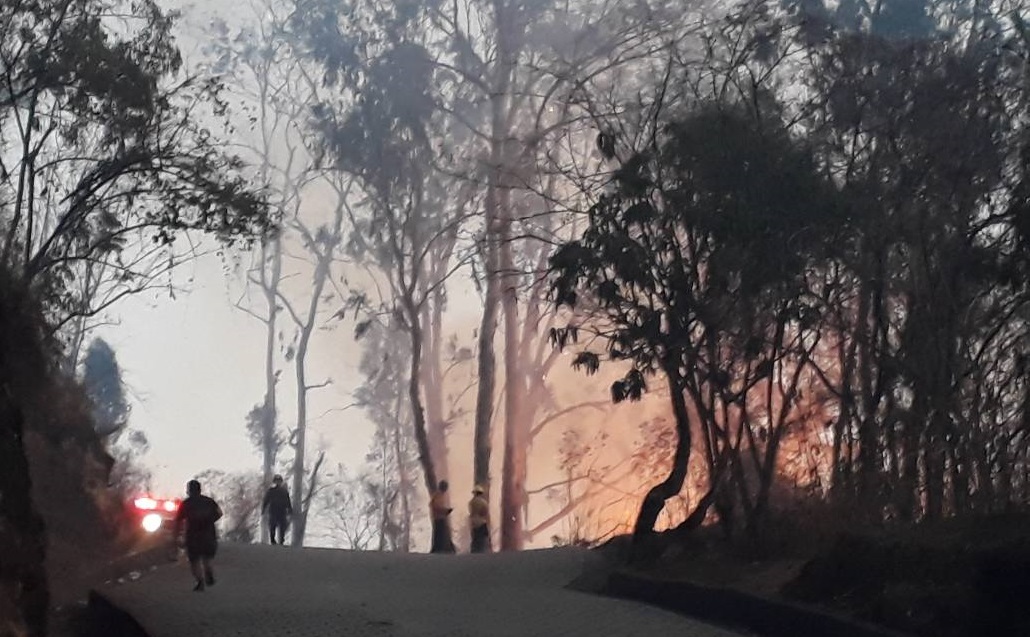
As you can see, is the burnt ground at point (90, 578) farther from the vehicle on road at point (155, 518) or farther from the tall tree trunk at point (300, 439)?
the tall tree trunk at point (300, 439)

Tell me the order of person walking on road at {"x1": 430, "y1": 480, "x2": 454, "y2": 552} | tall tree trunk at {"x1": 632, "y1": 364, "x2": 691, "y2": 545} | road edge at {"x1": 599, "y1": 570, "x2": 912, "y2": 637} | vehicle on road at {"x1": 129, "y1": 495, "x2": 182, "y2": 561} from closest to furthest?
road edge at {"x1": 599, "y1": 570, "x2": 912, "y2": 637}, tall tree trunk at {"x1": 632, "y1": 364, "x2": 691, "y2": 545}, vehicle on road at {"x1": 129, "y1": 495, "x2": 182, "y2": 561}, person walking on road at {"x1": 430, "y1": 480, "x2": 454, "y2": 552}

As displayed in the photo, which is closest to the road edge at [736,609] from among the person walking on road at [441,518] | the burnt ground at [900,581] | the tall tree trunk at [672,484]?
the burnt ground at [900,581]

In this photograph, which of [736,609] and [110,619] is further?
[110,619]

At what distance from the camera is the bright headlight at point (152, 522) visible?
23125mm

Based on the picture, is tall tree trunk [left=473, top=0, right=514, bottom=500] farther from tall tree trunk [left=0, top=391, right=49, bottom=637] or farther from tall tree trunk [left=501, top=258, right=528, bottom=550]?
tall tree trunk [left=0, top=391, right=49, bottom=637]

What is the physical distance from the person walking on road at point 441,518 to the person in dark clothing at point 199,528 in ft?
43.6

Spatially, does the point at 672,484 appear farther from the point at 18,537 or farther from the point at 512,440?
the point at 512,440

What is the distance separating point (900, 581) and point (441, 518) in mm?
20021

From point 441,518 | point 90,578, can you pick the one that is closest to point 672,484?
A: point 90,578

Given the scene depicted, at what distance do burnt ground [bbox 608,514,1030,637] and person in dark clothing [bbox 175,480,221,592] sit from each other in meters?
5.26

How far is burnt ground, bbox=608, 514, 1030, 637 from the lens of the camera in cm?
1072

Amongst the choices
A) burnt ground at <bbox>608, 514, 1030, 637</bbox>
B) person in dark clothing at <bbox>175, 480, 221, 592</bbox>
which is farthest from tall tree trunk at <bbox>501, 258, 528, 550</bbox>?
burnt ground at <bbox>608, 514, 1030, 637</bbox>

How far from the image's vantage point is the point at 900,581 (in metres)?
12.6

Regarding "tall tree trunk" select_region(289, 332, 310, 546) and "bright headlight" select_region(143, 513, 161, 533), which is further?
"tall tree trunk" select_region(289, 332, 310, 546)
